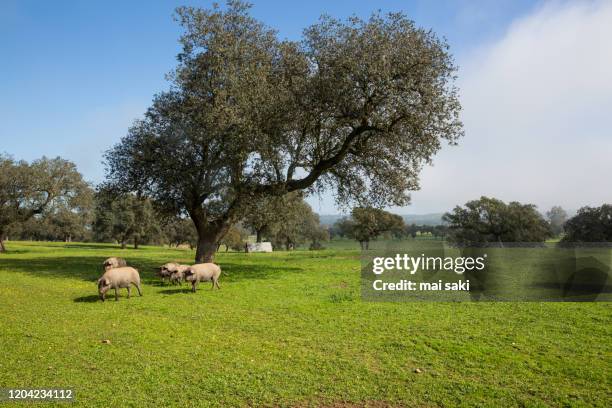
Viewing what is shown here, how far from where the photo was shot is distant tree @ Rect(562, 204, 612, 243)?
229 feet

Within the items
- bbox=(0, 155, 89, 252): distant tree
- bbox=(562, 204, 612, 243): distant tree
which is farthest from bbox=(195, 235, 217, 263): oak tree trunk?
bbox=(562, 204, 612, 243): distant tree

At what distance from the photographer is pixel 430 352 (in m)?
11.2

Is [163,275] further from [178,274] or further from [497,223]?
[497,223]

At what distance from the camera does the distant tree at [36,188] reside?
45906 millimetres

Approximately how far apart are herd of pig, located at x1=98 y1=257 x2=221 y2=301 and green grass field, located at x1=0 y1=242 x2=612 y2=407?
2.07 feet

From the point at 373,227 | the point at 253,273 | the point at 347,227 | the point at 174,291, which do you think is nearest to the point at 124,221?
the point at 373,227

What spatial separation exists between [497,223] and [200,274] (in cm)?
7881

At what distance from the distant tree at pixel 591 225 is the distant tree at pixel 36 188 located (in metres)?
73.1

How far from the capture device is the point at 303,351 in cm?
1105

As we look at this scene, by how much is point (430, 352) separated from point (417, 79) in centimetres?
1891

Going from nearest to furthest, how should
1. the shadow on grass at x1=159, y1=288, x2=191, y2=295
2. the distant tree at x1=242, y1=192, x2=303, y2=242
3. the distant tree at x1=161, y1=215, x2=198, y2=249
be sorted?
1. the shadow on grass at x1=159, y1=288, x2=191, y2=295
2. the distant tree at x1=242, y1=192, x2=303, y2=242
3. the distant tree at x1=161, y1=215, x2=198, y2=249

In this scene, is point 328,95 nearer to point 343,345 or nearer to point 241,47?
point 241,47

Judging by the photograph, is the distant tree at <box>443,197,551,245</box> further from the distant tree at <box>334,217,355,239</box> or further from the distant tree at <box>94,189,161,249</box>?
the distant tree at <box>94,189,161,249</box>

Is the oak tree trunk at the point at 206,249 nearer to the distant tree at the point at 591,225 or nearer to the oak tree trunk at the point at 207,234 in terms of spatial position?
the oak tree trunk at the point at 207,234
